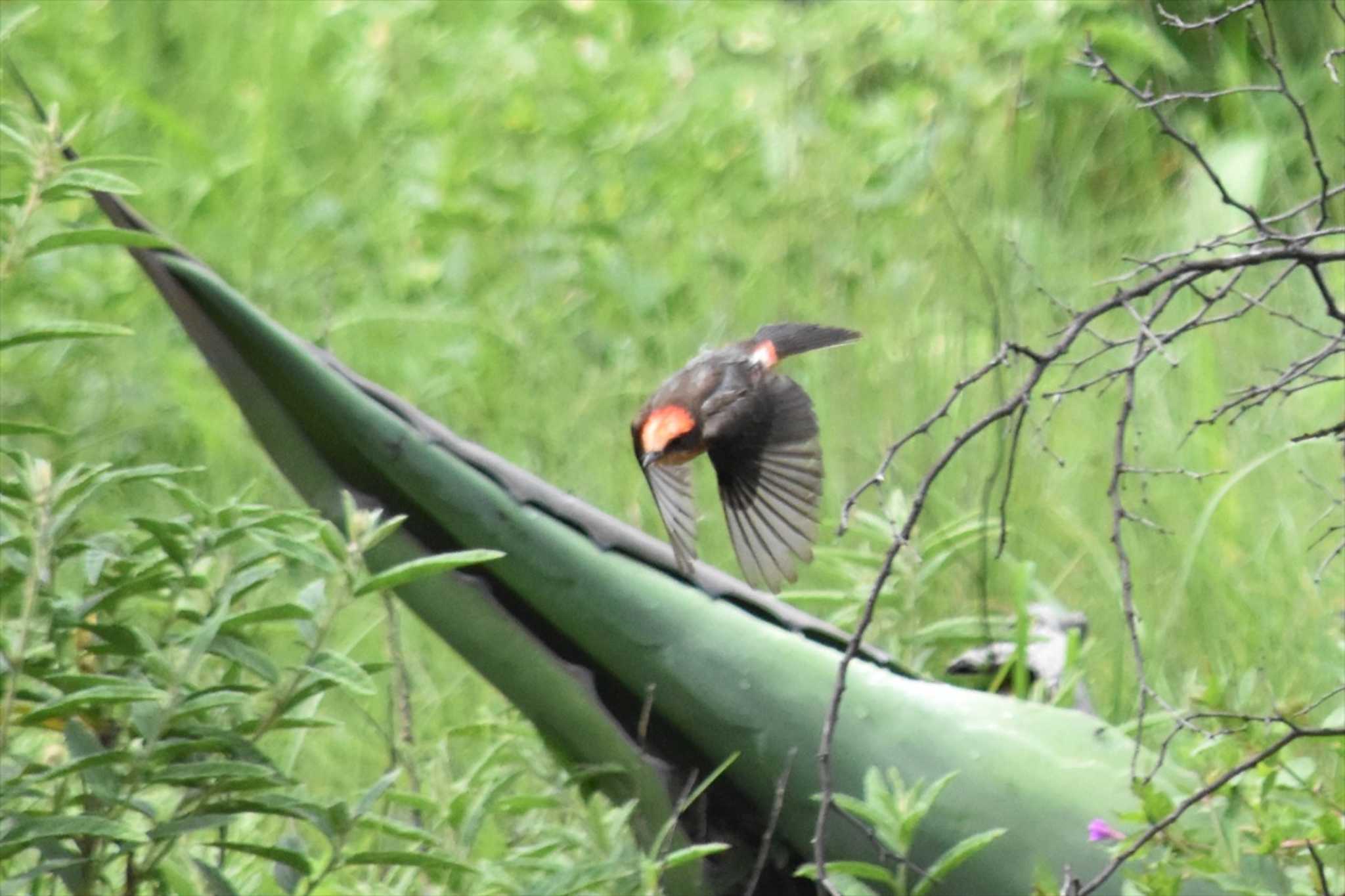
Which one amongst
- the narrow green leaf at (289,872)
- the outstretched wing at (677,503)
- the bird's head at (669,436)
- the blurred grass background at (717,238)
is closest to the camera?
the bird's head at (669,436)

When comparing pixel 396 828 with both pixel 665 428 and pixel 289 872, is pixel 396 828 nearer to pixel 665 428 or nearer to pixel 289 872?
pixel 289 872

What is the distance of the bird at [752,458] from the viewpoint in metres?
1.25

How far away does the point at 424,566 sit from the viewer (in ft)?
4.36

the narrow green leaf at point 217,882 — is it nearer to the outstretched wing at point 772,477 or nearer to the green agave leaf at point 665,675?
the green agave leaf at point 665,675

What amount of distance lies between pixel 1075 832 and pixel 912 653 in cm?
58

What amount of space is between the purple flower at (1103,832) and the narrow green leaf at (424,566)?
52 centimetres

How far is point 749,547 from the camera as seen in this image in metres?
1.32

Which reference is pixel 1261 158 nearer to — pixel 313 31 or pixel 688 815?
pixel 313 31

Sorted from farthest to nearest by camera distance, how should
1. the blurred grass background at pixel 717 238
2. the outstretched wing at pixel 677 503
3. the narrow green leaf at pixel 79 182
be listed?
1. the blurred grass background at pixel 717 238
2. the narrow green leaf at pixel 79 182
3. the outstretched wing at pixel 677 503

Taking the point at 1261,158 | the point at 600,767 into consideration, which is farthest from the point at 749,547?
the point at 1261,158

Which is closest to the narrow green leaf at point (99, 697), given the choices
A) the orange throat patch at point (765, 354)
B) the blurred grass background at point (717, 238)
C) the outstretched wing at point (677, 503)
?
the outstretched wing at point (677, 503)

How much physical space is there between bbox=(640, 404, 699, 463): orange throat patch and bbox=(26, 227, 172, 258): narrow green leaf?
0.34 m

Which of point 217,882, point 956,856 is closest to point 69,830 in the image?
point 217,882

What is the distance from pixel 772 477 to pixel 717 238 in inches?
82.3
